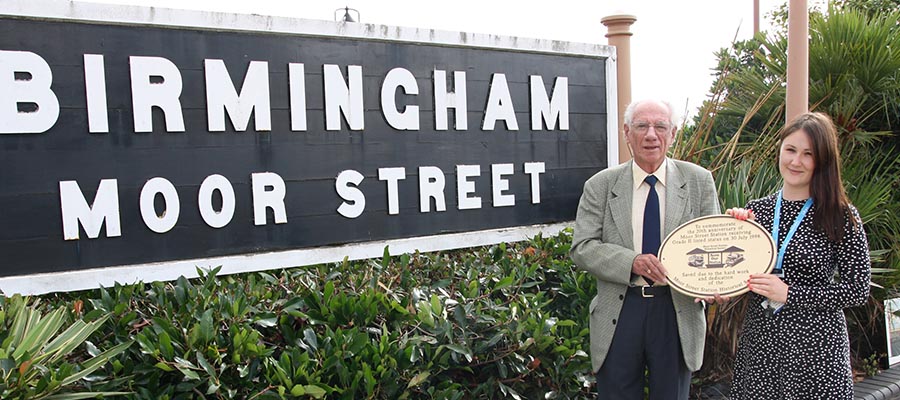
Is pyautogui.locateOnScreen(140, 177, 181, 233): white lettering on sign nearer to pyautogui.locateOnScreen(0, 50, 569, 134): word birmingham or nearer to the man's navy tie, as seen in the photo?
pyautogui.locateOnScreen(0, 50, 569, 134): word birmingham

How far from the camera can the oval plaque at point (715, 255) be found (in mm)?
3070

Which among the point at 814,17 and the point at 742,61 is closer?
the point at 814,17

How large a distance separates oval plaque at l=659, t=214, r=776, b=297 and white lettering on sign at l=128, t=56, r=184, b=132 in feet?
Answer: 7.84

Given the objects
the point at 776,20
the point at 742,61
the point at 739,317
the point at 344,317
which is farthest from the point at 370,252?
the point at 776,20

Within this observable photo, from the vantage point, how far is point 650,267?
119 inches

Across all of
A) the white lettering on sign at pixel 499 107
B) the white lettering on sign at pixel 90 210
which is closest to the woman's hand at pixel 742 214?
the white lettering on sign at pixel 499 107

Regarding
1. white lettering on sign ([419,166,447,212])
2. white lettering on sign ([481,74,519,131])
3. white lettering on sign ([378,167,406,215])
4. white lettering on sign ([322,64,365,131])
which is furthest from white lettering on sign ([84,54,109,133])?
white lettering on sign ([481,74,519,131])

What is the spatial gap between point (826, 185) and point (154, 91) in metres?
2.99

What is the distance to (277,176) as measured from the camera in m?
4.22

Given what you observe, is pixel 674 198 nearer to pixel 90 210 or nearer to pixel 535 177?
pixel 535 177

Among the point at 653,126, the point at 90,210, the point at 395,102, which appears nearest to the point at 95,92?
the point at 90,210

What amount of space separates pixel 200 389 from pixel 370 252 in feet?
5.46

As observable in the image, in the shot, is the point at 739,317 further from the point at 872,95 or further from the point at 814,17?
the point at 814,17

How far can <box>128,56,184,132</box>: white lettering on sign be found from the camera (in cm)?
382
